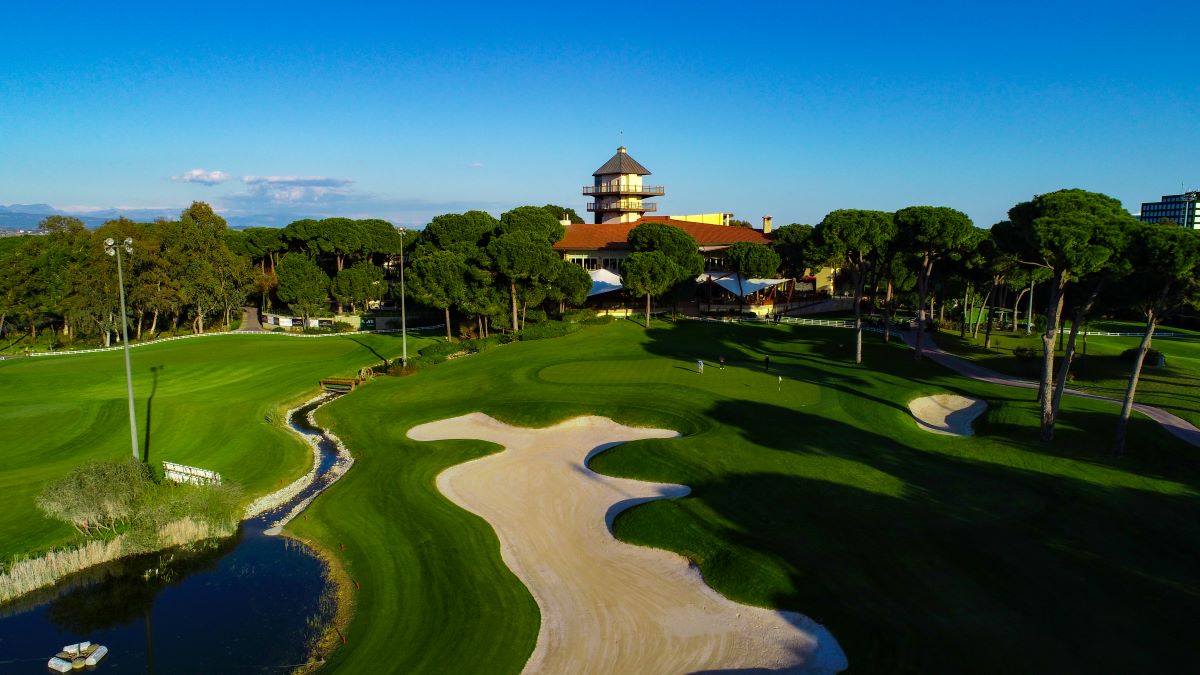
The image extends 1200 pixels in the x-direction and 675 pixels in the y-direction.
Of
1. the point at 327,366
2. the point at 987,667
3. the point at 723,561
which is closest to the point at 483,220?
the point at 327,366

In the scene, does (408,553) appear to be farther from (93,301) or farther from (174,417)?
(93,301)

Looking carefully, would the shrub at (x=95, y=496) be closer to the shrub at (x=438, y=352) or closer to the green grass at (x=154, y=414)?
the green grass at (x=154, y=414)

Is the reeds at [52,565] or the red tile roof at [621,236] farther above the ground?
the red tile roof at [621,236]

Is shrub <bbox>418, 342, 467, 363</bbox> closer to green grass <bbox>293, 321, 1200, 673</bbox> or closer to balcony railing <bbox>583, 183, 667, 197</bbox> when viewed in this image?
green grass <bbox>293, 321, 1200, 673</bbox>

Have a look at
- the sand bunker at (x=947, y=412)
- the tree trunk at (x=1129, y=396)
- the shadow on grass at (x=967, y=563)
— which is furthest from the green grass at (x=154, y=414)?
the tree trunk at (x=1129, y=396)

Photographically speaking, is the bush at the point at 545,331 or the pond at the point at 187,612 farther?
the bush at the point at 545,331

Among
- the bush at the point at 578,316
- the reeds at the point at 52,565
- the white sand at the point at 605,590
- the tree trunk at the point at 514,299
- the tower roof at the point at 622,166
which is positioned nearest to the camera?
the white sand at the point at 605,590

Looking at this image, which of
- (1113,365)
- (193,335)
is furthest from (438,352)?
(1113,365)
